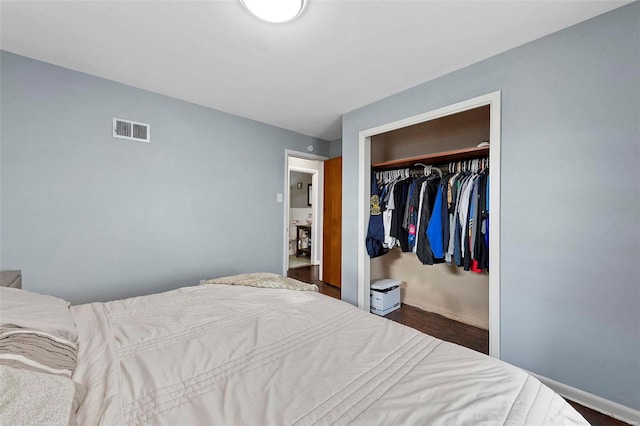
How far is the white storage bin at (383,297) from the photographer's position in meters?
2.85

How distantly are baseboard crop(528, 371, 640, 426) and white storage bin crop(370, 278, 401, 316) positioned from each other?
1.42 meters

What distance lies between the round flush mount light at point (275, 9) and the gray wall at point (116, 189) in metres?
1.61

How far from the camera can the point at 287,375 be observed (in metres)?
0.85

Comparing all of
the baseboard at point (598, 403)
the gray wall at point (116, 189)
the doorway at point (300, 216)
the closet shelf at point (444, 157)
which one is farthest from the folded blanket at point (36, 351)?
the doorway at point (300, 216)

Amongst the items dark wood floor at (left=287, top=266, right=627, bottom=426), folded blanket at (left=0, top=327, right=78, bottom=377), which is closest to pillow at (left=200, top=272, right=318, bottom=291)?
folded blanket at (left=0, top=327, right=78, bottom=377)

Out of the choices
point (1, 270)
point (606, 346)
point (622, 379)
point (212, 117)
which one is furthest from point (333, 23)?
point (1, 270)

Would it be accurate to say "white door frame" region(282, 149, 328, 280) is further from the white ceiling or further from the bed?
the bed

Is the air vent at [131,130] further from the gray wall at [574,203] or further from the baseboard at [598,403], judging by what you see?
the baseboard at [598,403]

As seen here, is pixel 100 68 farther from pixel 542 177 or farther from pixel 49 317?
pixel 542 177

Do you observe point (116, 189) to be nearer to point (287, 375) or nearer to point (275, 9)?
point (275, 9)

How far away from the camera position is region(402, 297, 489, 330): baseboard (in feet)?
8.46

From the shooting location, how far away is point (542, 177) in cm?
165

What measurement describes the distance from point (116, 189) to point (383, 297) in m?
2.81

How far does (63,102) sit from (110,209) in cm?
89
